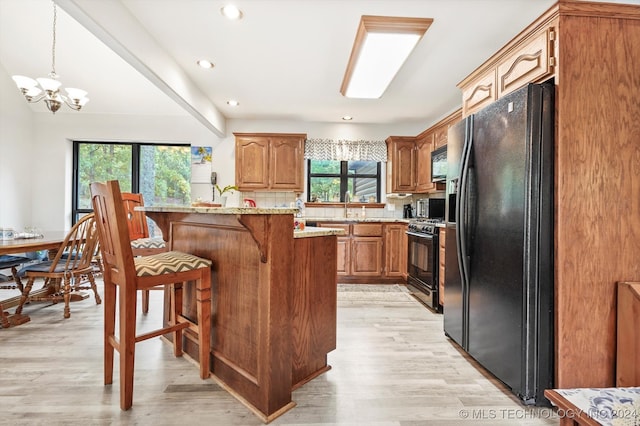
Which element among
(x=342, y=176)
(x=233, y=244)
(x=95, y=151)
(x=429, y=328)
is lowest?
(x=429, y=328)

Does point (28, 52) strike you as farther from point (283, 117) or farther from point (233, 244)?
point (233, 244)

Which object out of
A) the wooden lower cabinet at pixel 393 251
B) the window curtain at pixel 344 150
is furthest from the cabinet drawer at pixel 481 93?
the window curtain at pixel 344 150

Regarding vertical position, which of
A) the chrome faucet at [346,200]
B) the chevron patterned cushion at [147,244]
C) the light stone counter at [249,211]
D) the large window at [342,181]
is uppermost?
the large window at [342,181]

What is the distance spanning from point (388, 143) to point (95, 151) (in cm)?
488

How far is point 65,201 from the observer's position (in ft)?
15.1

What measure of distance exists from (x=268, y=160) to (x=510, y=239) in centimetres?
347

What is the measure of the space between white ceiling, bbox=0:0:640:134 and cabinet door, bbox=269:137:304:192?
16.6 inches

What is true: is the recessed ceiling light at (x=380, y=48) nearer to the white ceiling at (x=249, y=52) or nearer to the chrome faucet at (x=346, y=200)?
the white ceiling at (x=249, y=52)

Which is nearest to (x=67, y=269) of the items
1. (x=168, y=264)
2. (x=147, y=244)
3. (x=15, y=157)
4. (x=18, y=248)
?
(x=18, y=248)

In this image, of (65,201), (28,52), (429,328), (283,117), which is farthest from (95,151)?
(429,328)

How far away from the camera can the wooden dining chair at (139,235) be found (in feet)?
8.57

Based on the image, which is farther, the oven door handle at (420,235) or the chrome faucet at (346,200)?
the chrome faucet at (346,200)

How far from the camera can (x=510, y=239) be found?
1.62 meters

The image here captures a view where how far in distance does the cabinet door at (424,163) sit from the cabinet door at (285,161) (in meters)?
1.83
